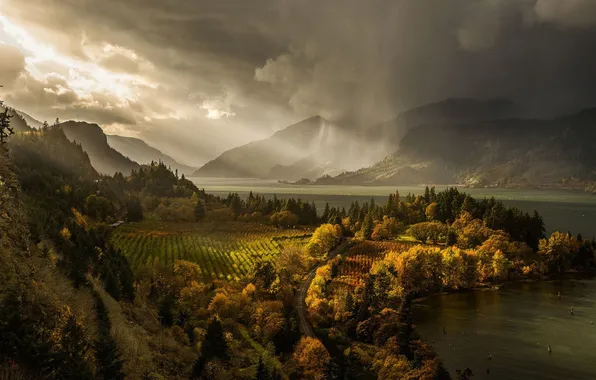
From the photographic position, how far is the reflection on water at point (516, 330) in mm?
67562

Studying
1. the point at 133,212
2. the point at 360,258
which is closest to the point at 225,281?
the point at 360,258

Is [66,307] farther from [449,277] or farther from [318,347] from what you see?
[449,277]

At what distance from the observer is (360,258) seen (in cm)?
12581

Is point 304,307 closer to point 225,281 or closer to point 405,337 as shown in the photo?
point 225,281

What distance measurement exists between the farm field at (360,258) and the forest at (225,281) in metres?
0.74

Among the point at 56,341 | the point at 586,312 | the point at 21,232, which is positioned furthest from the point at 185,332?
the point at 586,312

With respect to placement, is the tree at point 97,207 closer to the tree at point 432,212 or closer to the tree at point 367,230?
the tree at point 367,230

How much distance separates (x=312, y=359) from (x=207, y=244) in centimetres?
9220

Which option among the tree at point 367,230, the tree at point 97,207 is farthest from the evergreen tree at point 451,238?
the tree at point 97,207

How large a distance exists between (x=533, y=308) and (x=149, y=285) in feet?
330

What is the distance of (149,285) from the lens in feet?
257

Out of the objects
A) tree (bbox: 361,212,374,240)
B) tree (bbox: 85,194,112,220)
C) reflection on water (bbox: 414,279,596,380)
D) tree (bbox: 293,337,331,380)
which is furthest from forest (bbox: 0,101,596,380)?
reflection on water (bbox: 414,279,596,380)

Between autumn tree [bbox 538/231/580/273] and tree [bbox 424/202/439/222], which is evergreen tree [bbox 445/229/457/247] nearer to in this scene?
autumn tree [bbox 538/231/580/273]

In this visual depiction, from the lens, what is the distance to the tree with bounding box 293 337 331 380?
60.5 metres
